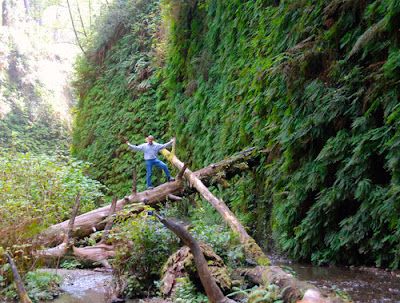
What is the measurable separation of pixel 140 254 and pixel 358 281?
111 inches

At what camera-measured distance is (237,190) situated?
902 cm

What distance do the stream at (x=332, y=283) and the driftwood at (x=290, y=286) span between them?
57cm

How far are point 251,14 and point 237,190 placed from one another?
4.55 m

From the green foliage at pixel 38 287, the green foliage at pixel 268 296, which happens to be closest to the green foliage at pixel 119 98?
the green foliage at pixel 38 287

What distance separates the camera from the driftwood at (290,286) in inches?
102

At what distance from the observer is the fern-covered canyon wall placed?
4.62 m

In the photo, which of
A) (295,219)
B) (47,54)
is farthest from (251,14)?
(47,54)

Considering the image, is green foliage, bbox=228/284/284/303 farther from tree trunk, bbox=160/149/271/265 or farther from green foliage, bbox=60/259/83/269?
green foliage, bbox=60/259/83/269

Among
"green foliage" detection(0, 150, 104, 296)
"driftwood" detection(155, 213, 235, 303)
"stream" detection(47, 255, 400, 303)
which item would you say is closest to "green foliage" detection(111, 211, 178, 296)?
"stream" detection(47, 255, 400, 303)

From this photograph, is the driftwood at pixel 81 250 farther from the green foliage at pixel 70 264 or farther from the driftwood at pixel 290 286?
the driftwood at pixel 290 286

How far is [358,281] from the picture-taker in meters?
4.19

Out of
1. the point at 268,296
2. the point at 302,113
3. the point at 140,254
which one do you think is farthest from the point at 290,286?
the point at 302,113

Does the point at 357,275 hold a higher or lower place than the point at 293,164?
lower

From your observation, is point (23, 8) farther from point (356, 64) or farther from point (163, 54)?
point (356, 64)
